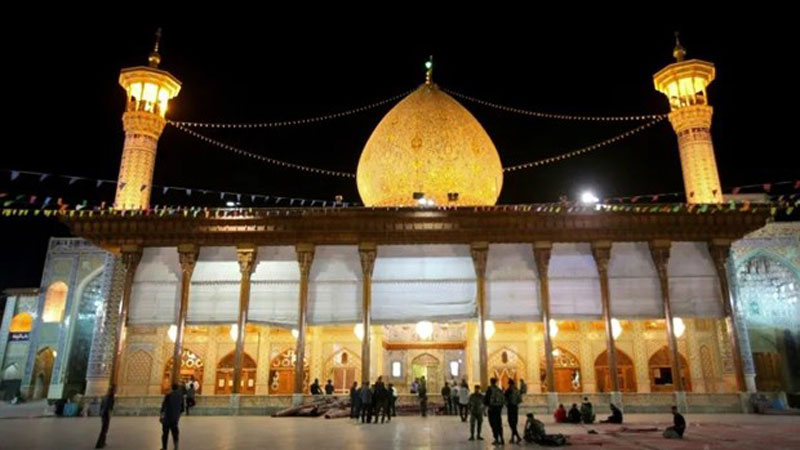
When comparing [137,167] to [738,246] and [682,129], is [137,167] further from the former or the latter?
[738,246]

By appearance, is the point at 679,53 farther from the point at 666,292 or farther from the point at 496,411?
the point at 496,411

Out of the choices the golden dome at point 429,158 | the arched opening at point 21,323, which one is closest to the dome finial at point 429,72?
the golden dome at point 429,158

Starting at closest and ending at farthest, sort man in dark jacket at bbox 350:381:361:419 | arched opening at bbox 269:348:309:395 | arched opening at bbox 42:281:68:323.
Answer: man in dark jacket at bbox 350:381:361:419 → arched opening at bbox 269:348:309:395 → arched opening at bbox 42:281:68:323

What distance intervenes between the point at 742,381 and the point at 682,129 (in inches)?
398

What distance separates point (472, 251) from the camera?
1994cm

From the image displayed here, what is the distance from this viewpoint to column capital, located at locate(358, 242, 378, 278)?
1980cm

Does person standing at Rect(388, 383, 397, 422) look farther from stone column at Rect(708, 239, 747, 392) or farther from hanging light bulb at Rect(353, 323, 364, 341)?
stone column at Rect(708, 239, 747, 392)

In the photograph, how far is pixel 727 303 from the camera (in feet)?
63.4

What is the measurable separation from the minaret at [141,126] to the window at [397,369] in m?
11.5

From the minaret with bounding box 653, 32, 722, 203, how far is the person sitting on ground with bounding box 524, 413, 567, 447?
1573 centimetres

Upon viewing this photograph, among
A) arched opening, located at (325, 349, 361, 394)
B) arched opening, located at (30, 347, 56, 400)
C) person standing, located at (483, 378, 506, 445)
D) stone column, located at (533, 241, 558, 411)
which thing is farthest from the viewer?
arched opening, located at (30, 347, 56, 400)

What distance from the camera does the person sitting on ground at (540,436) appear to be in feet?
32.5

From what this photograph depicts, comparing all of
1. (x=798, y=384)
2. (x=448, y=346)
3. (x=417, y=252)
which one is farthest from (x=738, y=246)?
(x=417, y=252)

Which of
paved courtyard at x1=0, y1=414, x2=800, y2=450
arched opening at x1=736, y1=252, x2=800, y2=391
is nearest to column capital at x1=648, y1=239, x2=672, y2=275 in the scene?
paved courtyard at x1=0, y1=414, x2=800, y2=450
